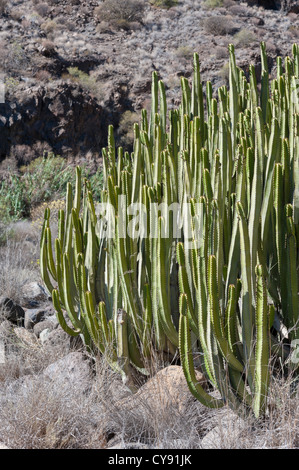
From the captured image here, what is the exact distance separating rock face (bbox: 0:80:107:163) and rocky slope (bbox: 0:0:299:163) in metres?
0.02

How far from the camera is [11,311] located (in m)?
4.29

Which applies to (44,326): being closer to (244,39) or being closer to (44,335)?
(44,335)

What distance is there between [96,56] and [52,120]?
591 cm

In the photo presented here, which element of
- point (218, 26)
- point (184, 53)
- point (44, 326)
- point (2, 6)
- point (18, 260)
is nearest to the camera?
point (44, 326)

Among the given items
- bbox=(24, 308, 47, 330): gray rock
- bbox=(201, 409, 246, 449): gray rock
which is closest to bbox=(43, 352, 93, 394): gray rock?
bbox=(201, 409, 246, 449): gray rock

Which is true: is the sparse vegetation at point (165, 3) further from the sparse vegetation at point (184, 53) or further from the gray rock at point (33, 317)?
the gray rock at point (33, 317)

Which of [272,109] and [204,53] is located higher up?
[204,53]

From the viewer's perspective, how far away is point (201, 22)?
19.3 metres

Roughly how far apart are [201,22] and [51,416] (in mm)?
19247

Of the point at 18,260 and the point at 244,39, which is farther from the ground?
the point at 244,39

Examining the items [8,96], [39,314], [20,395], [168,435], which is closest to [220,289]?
[168,435]

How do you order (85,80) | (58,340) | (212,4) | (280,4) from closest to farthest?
(58,340) < (85,80) < (212,4) < (280,4)

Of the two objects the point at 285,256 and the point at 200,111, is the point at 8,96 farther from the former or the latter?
the point at 285,256

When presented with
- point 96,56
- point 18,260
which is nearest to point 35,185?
point 18,260
